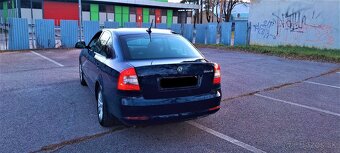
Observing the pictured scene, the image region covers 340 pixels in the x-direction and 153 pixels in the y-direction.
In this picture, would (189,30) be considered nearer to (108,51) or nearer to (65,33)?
(65,33)

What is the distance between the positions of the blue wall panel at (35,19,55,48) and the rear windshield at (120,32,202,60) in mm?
12613

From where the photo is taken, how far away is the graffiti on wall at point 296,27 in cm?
1586

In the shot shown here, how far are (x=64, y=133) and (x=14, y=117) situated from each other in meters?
1.20

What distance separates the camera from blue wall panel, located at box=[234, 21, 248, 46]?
19.2 metres

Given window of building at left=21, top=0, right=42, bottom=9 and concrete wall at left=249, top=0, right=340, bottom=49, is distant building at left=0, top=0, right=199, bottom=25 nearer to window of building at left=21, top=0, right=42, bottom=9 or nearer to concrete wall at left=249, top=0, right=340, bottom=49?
window of building at left=21, top=0, right=42, bottom=9

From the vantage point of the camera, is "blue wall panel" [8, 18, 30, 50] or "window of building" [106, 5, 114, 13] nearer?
"blue wall panel" [8, 18, 30, 50]

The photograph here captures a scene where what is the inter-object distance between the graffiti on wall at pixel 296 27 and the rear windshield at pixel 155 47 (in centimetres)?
1340

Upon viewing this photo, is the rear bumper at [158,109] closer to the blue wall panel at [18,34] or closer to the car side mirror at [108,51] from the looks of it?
the car side mirror at [108,51]

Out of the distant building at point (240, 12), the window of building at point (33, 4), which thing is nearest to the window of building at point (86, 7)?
the window of building at point (33, 4)

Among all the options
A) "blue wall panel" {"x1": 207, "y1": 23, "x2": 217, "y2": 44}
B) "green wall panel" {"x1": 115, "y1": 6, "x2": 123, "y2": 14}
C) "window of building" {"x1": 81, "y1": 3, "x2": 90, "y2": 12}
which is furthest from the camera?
"green wall panel" {"x1": 115, "y1": 6, "x2": 123, "y2": 14}

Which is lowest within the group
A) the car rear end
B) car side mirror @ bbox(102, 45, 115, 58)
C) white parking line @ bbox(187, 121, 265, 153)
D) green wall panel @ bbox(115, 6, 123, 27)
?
white parking line @ bbox(187, 121, 265, 153)

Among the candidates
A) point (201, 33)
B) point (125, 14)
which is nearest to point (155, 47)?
point (201, 33)

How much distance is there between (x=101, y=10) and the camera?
3431 centimetres

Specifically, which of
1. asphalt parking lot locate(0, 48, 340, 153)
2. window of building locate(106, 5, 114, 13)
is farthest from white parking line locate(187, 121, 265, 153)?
window of building locate(106, 5, 114, 13)
